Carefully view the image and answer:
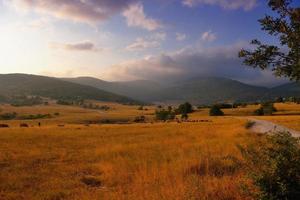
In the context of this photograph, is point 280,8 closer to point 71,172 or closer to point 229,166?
point 229,166

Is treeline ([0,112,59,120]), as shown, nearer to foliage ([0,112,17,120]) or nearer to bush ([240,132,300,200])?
foliage ([0,112,17,120])

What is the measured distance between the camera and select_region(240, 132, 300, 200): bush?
9320 mm

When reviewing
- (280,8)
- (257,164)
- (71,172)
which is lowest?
(71,172)

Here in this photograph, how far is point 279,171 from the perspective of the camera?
9602mm

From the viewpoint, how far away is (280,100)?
15912 centimetres

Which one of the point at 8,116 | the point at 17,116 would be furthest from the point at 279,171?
the point at 17,116

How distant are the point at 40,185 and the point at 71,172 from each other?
297 cm

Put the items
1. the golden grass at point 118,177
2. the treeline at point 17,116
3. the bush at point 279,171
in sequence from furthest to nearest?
1. the treeline at point 17,116
2. the golden grass at point 118,177
3. the bush at point 279,171

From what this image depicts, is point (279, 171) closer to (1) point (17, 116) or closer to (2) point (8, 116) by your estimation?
(2) point (8, 116)

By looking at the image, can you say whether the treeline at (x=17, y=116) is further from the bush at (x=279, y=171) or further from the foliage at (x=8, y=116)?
the bush at (x=279, y=171)

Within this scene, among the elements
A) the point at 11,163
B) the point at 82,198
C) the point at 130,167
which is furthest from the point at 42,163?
the point at 82,198

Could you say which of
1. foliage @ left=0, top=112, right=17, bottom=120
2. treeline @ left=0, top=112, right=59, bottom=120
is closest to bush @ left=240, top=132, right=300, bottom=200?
treeline @ left=0, top=112, right=59, bottom=120

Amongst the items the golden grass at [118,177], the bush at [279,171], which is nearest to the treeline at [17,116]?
the golden grass at [118,177]

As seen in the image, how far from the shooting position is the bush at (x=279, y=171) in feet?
30.6
